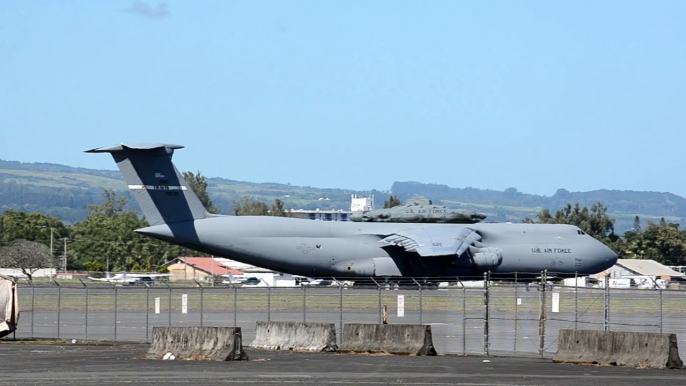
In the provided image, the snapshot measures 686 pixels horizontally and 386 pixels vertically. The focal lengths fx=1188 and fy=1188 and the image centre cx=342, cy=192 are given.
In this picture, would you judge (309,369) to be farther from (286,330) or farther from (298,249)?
(298,249)

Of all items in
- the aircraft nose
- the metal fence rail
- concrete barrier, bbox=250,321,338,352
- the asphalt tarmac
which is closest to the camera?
the asphalt tarmac

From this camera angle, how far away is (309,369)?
70.3 feet

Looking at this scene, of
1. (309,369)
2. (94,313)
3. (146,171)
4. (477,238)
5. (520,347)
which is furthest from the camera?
(477,238)

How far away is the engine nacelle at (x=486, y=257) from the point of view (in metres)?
59.3

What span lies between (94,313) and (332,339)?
21.7m

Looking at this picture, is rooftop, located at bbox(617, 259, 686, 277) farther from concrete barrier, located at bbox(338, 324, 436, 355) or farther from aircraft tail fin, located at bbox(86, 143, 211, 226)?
concrete barrier, located at bbox(338, 324, 436, 355)

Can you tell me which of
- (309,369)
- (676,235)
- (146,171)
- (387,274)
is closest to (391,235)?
(387,274)

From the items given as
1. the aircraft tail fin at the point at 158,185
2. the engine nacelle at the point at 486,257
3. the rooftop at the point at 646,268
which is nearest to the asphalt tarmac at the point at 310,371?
the aircraft tail fin at the point at 158,185

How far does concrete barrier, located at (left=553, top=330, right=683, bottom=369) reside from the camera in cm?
2252

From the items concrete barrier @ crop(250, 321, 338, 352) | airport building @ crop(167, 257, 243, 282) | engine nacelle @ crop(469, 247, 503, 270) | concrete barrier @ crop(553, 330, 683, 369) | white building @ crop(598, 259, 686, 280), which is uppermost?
engine nacelle @ crop(469, 247, 503, 270)

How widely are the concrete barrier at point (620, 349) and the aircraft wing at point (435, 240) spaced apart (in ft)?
109

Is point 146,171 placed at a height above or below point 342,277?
above

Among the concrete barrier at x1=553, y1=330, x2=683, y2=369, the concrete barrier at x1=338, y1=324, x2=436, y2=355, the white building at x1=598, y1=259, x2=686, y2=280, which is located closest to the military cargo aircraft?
the white building at x1=598, y1=259, x2=686, y2=280

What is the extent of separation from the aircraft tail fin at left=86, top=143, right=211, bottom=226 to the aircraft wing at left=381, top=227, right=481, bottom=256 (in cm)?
1038
